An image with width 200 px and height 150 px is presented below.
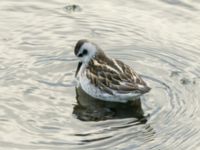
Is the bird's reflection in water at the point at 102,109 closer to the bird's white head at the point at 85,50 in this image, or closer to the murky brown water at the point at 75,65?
the murky brown water at the point at 75,65

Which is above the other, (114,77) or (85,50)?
(85,50)

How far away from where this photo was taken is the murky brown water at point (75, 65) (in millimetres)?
12219

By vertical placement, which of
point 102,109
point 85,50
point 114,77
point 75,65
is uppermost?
point 85,50

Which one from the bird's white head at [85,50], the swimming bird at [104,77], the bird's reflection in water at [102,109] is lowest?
the bird's reflection in water at [102,109]

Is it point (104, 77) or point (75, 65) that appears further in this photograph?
point (75, 65)

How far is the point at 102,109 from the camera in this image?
1356 cm

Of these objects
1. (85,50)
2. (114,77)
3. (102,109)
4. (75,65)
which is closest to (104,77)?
(114,77)

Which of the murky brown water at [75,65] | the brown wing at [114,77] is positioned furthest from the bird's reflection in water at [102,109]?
the brown wing at [114,77]

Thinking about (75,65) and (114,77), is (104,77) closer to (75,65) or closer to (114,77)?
(114,77)

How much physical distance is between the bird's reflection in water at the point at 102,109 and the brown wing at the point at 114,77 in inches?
10.5

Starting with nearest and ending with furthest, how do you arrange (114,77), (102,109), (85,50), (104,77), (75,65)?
(102,109) → (114,77) → (104,77) → (85,50) → (75,65)

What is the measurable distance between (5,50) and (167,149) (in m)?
4.30

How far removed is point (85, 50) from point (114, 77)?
1020mm

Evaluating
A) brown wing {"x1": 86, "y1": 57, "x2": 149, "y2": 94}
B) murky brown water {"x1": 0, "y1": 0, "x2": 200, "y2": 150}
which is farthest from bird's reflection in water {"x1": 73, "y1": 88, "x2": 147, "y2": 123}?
brown wing {"x1": 86, "y1": 57, "x2": 149, "y2": 94}
